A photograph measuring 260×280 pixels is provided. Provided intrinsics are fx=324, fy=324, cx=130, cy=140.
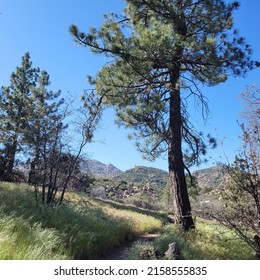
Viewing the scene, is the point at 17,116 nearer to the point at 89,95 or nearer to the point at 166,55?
the point at 89,95

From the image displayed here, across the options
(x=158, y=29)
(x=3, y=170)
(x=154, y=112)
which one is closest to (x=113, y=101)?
(x=154, y=112)

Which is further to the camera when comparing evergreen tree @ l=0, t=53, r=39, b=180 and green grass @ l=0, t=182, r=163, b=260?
evergreen tree @ l=0, t=53, r=39, b=180

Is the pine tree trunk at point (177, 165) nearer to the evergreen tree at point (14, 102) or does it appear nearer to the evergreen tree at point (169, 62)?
the evergreen tree at point (169, 62)

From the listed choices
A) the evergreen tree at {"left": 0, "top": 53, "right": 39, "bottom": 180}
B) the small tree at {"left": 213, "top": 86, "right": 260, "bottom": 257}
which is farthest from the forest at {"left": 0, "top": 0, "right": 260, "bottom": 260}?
the evergreen tree at {"left": 0, "top": 53, "right": 39, "bottom": 180}

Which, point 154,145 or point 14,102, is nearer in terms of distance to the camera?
point 154,145

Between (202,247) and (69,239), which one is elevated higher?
(69,239)

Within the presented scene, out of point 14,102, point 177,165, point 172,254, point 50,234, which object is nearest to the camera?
point 50,234

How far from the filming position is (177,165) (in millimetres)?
10664

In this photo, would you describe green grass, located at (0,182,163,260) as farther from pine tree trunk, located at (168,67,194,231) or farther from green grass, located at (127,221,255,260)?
pine tree trunk, located at (168,67,194,231)

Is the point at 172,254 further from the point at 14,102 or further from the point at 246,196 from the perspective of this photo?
the point at 14,102

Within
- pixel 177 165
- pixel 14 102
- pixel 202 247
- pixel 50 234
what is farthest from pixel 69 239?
pixel 14 102

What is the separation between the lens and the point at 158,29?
9.38 meters

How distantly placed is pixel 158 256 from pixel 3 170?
18836 mm

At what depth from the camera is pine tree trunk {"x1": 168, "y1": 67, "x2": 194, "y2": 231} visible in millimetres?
10312
